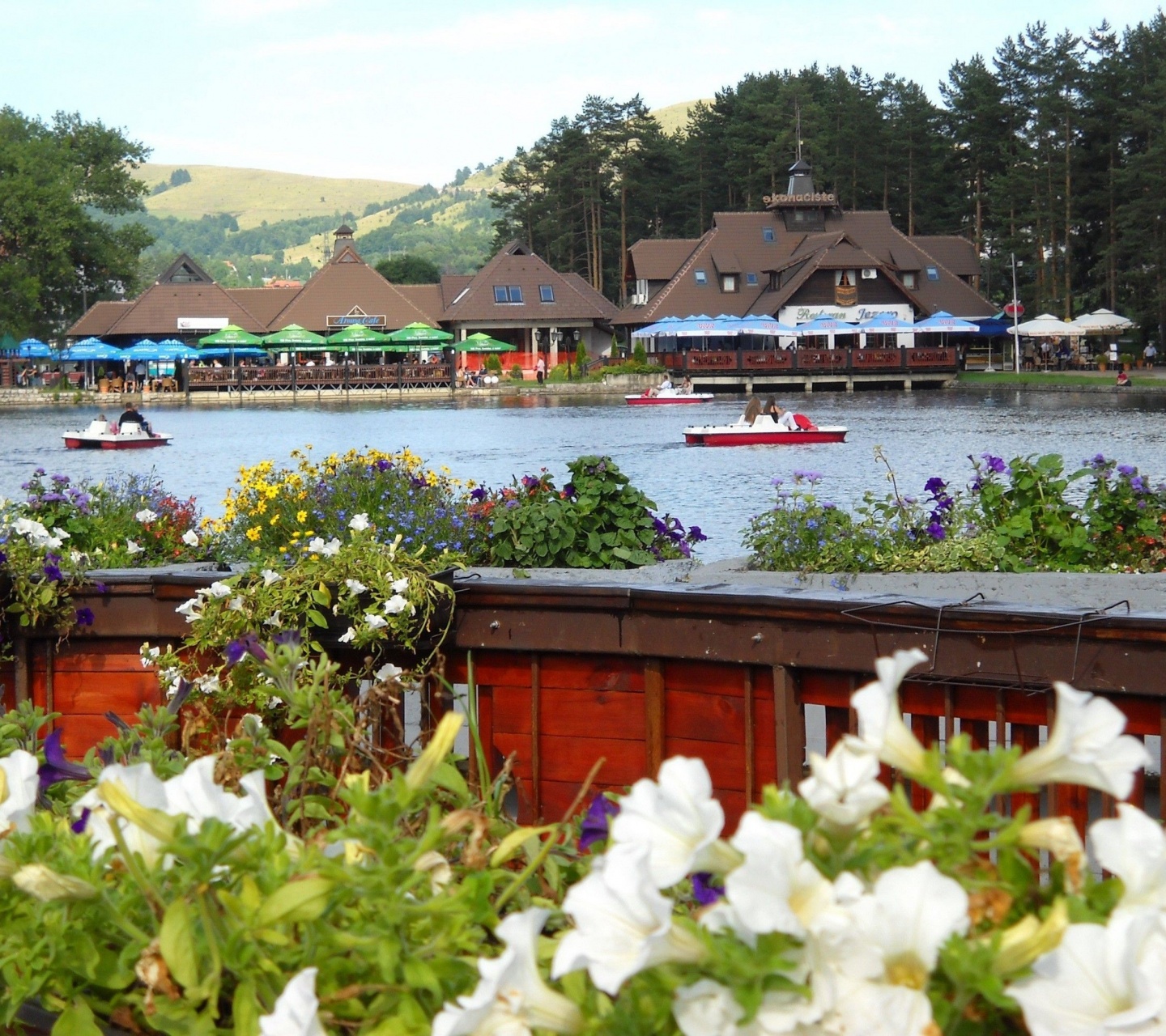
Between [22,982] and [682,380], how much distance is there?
68.1 m

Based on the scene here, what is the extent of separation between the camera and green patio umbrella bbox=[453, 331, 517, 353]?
246ft

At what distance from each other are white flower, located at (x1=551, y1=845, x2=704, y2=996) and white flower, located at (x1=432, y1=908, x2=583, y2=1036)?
5 centimetres

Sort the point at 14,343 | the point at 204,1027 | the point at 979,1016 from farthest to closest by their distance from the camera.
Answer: the point at 14,343
the point at 204,1027
the point at 979,1016

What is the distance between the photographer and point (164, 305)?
81.5 m

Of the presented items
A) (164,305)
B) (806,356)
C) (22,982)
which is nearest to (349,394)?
(164,305)

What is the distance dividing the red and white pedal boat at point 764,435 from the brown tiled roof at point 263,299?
48.4m

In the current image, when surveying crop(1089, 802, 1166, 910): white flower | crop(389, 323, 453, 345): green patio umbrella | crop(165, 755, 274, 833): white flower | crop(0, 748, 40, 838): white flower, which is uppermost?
crop(389, 323, 453, 345): green patio umbrella

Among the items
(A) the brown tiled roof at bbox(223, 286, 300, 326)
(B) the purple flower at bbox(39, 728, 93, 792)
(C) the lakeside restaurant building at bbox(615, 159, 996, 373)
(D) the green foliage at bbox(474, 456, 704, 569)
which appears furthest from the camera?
(A) the brown tiled roof at bbox(223, 286, 300, 326)

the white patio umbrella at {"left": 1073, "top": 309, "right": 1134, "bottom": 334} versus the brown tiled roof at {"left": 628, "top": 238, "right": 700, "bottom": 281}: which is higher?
the brown tiled roof at {"left": 628, "top": 238, "right": 700, "bottom": 281}

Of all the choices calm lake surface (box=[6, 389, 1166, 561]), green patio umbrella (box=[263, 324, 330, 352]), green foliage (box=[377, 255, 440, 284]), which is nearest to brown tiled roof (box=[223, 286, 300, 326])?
green patio umbrella (box=[263, 324, 330, 352])

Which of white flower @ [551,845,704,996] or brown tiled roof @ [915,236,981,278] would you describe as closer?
white flower @ [551,845,704,996]

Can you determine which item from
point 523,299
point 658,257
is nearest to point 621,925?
point 523,299

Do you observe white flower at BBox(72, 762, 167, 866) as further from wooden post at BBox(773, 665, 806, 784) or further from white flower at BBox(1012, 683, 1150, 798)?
wooden post at BBox(773, 665, 806, 784)

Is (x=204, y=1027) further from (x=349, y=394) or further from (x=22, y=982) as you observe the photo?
(x=349, y=394)
